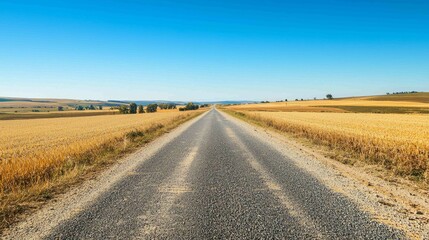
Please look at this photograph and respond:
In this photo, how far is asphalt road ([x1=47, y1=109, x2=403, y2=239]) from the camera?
4.28m

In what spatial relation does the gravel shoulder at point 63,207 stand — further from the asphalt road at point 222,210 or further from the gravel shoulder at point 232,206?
the asphalt road at point 222,210

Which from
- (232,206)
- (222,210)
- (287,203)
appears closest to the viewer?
(222,210)

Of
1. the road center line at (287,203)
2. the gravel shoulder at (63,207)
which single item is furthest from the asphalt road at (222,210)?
the gravel shoulder at (63,207)

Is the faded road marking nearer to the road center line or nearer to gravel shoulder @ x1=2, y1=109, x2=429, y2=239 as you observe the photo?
gravel shoulder @ x1=2, y1=109, x2=429, y2=239

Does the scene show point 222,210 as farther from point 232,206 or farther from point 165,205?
point 165,205

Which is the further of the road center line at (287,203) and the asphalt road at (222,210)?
the road center line at (287,203)

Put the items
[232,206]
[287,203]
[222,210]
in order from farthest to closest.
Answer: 1. [287,203]
2. [232,206]
3. [222,210]

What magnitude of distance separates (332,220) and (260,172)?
3.77 m

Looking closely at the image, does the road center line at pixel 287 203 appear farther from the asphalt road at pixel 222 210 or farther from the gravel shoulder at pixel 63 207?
the gravel shoulder at pixel 63 207

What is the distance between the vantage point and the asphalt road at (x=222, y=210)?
14.0 ft

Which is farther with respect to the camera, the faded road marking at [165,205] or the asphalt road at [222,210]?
the faded road marking at [165,205]

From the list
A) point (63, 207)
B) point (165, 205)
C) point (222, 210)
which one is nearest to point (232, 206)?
point (222, 210)

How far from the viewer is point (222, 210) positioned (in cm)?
525

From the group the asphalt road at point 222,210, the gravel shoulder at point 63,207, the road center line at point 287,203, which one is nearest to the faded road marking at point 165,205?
the asphalt road at point 222,210
